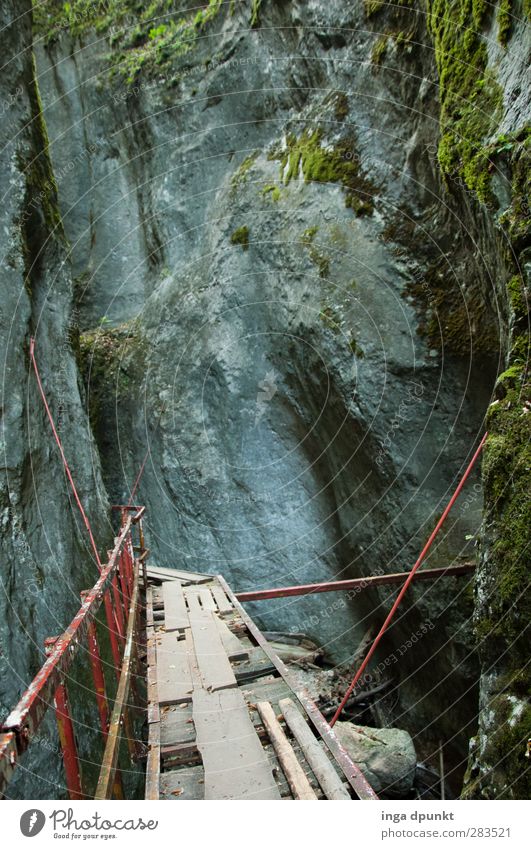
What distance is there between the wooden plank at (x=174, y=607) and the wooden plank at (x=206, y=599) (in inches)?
10.4

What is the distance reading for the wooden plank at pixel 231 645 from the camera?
492 centimetres

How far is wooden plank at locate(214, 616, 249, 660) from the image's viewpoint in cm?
492

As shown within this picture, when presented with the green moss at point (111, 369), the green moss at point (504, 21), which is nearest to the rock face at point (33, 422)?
the green moss at point (111, 369)

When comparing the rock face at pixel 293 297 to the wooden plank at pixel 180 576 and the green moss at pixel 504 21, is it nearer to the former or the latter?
the green moss at pixel 504 21

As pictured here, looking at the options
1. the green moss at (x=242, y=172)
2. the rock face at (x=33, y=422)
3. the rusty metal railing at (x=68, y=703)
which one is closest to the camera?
the rusty metal railing at (x=68, y=703)

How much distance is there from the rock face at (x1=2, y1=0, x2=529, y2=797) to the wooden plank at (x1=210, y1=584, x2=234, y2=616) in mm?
2004

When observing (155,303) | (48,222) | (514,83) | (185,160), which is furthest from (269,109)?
(514,83)

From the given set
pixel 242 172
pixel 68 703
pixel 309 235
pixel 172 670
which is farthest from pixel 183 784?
pixel 242 172

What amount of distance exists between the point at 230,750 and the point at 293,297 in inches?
335

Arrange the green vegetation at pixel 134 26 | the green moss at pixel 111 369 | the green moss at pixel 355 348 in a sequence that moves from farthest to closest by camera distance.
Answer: the green vegetation at pixel 134 26 → the green moss at pixel 111 369 → the green moss at pixel 355 348

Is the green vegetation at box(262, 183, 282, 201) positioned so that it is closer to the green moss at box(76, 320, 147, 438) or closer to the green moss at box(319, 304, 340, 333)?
the green moss at box(319, 304, 340, 333)

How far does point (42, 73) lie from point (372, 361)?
549 inches

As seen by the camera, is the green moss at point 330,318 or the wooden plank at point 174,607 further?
the green moss at point 330,318

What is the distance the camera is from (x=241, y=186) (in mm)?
11742
